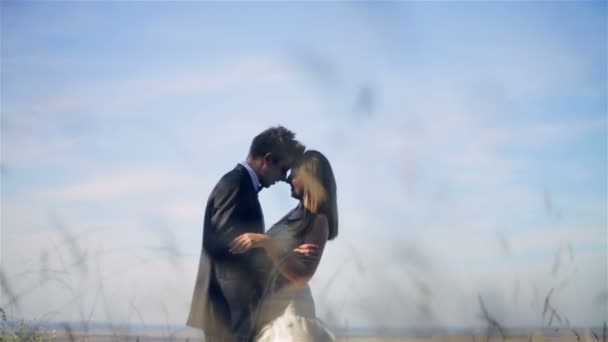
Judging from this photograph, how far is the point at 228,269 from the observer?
539 centimetres

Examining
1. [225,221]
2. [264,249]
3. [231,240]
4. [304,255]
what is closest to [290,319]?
[304,255]

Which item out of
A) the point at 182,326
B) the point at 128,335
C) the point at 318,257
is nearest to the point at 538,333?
the point at 318,257

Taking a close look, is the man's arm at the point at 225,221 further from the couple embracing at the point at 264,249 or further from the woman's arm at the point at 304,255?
the woman's arm at the point at 304,255

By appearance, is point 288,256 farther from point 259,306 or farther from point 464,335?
point 464,335

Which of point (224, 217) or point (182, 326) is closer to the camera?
point (224, 217)

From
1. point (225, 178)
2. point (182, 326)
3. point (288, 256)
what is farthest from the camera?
point (182, 326)

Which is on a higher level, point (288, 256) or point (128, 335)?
point (288, 256)

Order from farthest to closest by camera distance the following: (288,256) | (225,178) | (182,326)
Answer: (182,326) → (225,178) → (288,256)

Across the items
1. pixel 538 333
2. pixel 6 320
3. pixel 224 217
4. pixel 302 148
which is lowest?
pixel 538 333

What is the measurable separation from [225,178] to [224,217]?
285mm

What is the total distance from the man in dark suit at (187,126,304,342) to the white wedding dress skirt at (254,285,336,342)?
0.15m

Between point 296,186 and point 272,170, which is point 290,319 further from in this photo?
point 272,170

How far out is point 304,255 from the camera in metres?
5.20

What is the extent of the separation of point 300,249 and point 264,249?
27 cm
